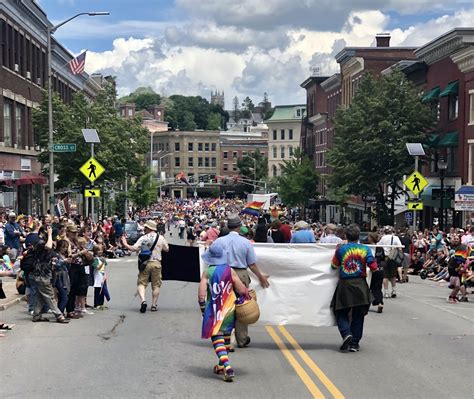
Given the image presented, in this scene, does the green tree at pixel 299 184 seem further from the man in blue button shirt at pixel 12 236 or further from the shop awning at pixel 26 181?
the man in blue button shirt at pixel 12 236

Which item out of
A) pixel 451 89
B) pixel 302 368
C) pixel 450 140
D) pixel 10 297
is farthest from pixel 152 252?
pixel 451 89

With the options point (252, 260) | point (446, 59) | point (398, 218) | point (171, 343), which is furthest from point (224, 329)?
point (398, 218)

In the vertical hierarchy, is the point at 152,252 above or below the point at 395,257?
above

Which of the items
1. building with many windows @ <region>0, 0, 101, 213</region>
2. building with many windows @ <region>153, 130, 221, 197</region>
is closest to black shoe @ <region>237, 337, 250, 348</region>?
building with many windows @ <region>0, 0, 101, 213</region>

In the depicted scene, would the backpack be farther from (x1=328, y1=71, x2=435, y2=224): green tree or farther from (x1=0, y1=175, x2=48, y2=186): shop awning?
(x1=0, y1=175, x2=48, y2=186): shop awning

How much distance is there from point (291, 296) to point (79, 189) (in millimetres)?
34690

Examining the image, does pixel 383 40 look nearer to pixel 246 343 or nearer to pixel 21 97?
pixel 21 97

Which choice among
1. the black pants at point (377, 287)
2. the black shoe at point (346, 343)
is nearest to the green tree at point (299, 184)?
the black pants at point (377, 287)

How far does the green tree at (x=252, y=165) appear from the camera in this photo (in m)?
146

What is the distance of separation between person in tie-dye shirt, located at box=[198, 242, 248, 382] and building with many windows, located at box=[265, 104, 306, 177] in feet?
371

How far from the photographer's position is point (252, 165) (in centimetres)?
14838

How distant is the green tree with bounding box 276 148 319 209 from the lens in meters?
76.8

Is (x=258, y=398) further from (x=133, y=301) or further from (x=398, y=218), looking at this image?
(x=398, y=218)

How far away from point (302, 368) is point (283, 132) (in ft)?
379
